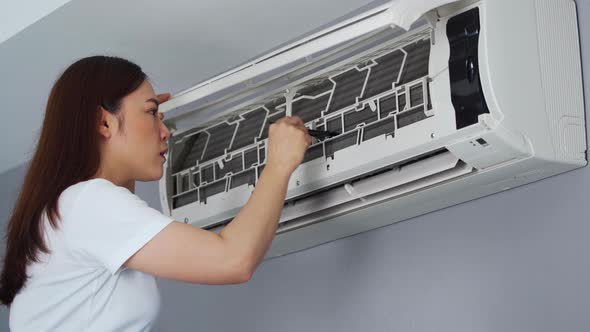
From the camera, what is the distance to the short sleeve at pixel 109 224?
131 centimetres

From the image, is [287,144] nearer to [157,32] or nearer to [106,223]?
[106,223]

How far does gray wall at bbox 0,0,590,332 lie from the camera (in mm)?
1545

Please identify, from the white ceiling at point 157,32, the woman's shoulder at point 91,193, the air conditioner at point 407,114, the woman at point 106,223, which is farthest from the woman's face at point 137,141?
the white ceiling at point 157,32

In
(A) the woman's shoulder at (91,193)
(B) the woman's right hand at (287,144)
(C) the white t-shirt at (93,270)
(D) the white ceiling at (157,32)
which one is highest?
(D) the white ceiling at (157,32)

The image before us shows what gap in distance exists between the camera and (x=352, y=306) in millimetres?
1887

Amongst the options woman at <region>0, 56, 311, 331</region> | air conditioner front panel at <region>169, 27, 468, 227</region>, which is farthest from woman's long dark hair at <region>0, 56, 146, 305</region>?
air conditioner front panel at <region>169, 27, 468, 227</region>

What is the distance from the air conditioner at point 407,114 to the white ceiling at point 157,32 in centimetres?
26

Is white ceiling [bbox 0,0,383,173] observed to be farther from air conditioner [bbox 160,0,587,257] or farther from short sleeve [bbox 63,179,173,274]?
short sleeve [bbox 63,179,173,274]

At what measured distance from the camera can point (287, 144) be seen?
157 centimetres

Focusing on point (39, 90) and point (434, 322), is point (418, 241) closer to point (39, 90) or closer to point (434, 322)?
point (434, 322)

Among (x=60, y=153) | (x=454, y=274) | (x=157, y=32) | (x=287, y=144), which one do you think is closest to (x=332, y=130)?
(x=287, y=144)

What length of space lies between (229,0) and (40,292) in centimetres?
90

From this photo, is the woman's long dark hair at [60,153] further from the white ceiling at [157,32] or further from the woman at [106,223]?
the white ceiling at [157,32]

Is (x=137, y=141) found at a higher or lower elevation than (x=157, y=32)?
lower
